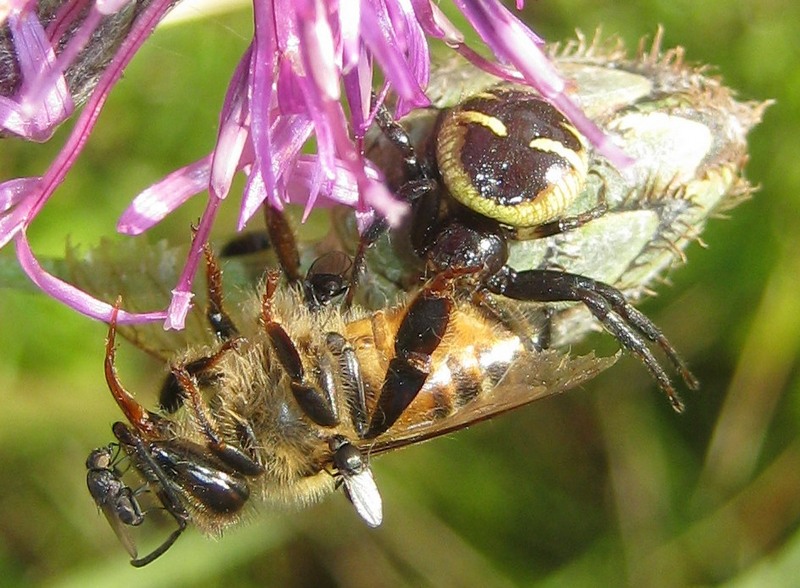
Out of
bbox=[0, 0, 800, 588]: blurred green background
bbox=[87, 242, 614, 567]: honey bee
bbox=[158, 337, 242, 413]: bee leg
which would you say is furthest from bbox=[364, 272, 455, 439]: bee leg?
bbox=[0, 0, 800, 588]: blurred green background

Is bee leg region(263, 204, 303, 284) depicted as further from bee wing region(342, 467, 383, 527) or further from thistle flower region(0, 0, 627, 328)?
bee wing region(342, 467, 383, 527)

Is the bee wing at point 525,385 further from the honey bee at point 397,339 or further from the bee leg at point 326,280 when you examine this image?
the bee leg at point 326,280

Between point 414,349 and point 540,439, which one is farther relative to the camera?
point 540,439

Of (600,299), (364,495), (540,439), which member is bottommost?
(540,439)

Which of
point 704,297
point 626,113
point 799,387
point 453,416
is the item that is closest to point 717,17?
point 704,297

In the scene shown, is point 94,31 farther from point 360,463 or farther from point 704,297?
point 704,297

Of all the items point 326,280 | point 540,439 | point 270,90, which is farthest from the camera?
point 540,439

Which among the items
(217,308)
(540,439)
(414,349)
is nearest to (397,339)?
(414,349)

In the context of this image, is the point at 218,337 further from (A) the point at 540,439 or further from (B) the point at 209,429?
(A) the point at 540,439
